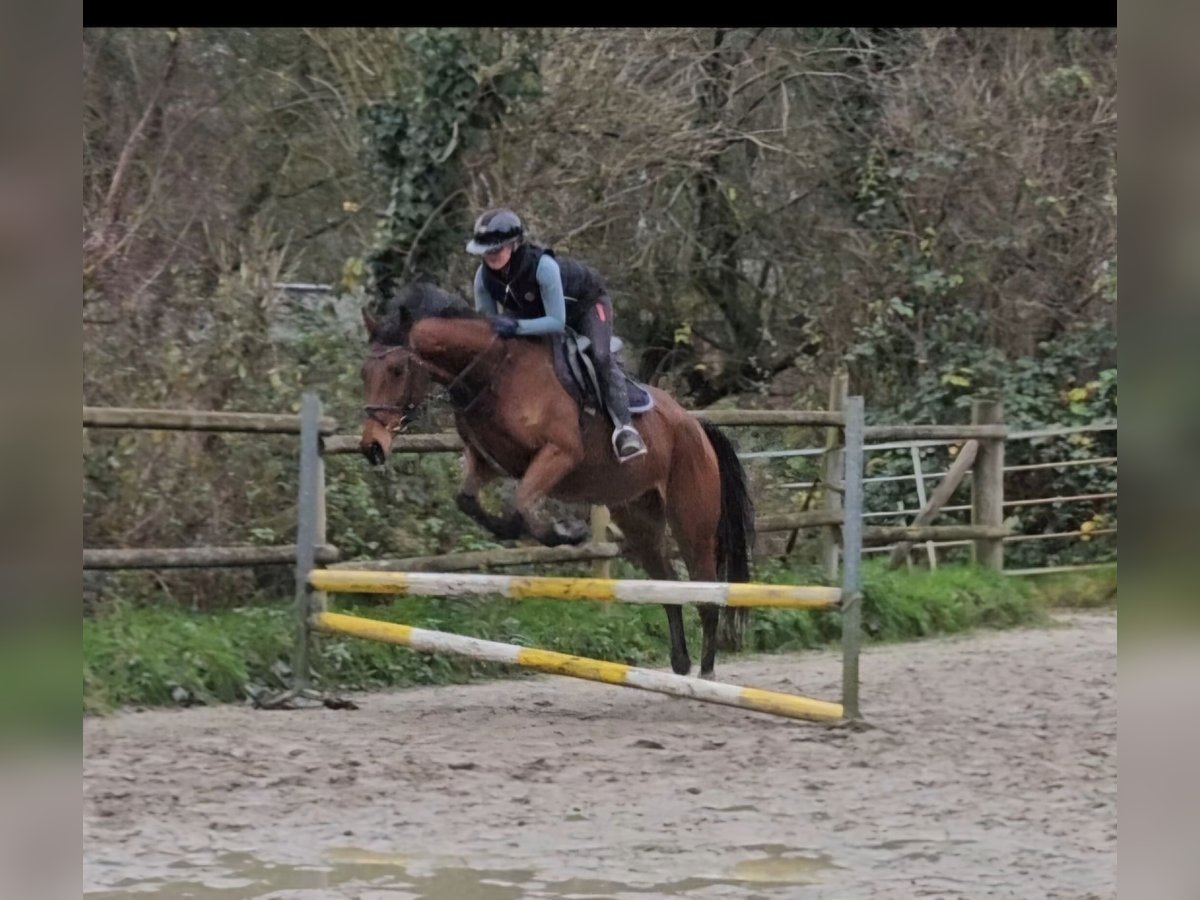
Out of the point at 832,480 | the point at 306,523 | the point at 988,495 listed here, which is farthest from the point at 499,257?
the point at 988,495

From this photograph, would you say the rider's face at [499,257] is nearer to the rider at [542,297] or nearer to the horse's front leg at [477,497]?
the rider at [542,297]

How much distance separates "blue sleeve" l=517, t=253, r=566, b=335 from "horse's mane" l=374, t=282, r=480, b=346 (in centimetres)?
18

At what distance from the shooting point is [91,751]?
3.48m

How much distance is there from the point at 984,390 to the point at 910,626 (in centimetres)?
129

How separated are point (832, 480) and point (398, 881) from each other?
3.01m

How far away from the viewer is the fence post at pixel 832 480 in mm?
5266

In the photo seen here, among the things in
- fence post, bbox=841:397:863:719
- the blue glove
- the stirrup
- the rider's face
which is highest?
the rider's face

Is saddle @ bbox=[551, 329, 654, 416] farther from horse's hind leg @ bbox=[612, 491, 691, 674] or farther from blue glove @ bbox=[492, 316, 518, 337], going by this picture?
horse's hind leg @ bbox=[612, 491, 691, 674]

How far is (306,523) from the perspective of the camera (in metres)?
4.26

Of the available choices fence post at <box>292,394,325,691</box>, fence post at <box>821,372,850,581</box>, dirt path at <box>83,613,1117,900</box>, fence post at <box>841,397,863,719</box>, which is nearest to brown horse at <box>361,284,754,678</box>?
fence post at <box>292,394,325,691</box>

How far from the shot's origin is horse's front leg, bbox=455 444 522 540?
166 inches

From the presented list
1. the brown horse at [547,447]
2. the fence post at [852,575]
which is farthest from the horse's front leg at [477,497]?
the fence post at [852,575]

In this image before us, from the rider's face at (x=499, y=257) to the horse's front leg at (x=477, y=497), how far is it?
1.93ft
